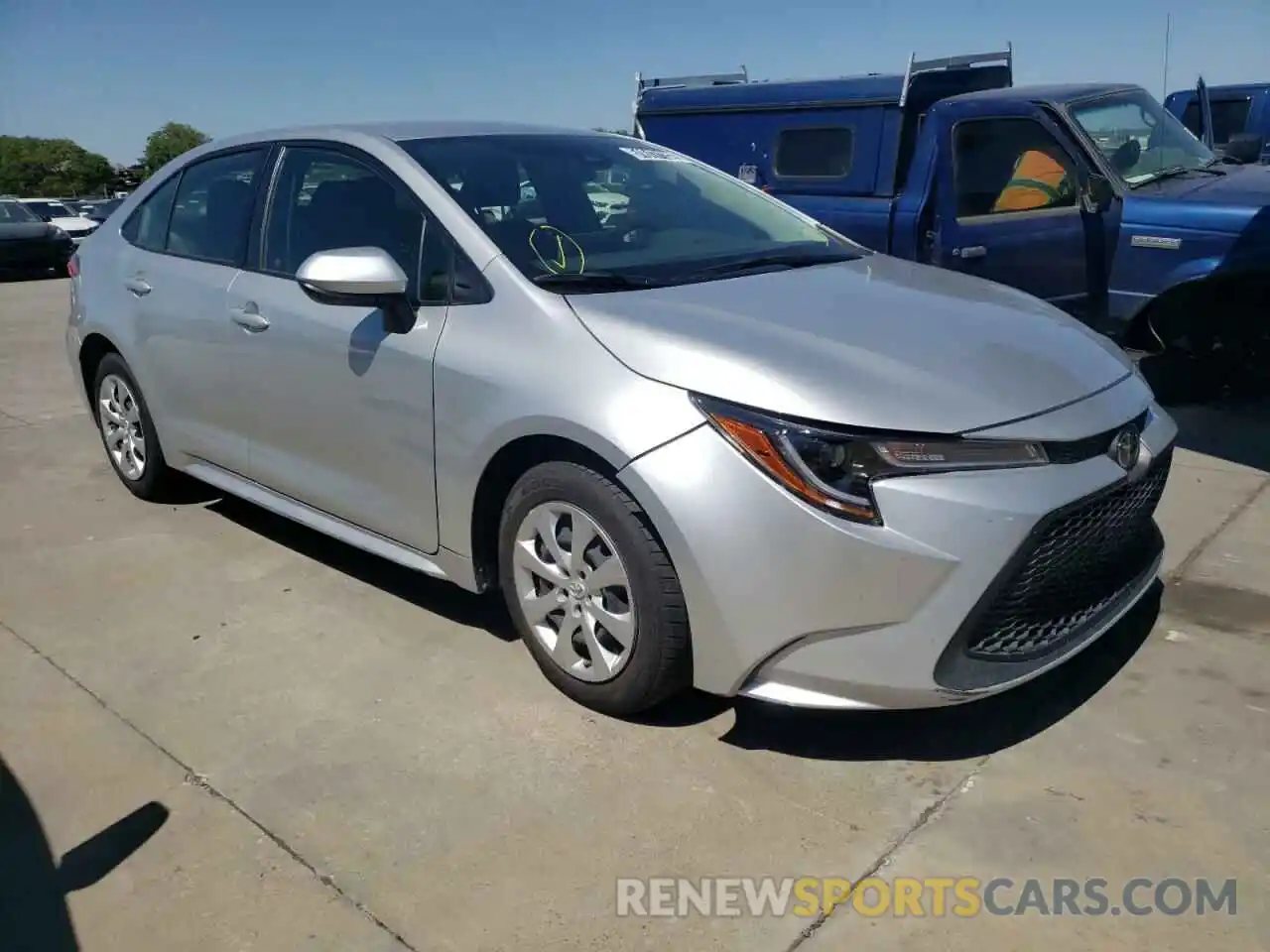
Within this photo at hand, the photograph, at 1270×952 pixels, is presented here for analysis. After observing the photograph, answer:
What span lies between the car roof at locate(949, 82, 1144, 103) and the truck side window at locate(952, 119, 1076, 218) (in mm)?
160

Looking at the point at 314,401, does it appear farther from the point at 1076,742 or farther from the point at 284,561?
the point at 1076,742

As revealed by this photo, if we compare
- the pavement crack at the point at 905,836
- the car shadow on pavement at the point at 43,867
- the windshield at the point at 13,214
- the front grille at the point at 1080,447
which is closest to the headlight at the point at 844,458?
the front grille at the point at 1080,447

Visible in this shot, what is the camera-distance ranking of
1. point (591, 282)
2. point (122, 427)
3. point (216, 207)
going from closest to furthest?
point (591, 282)
point (216, 207)
point (122, 427)

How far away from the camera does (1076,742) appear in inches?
112

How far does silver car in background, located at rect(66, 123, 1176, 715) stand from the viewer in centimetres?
251

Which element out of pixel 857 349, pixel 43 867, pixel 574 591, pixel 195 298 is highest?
pixel 195 298

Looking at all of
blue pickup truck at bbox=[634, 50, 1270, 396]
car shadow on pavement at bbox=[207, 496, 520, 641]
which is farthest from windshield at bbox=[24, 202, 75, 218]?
car shadow on pavement at bbox=[207, 496, 520, 641]

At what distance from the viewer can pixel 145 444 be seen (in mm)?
4758

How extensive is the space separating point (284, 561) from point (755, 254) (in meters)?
2.16

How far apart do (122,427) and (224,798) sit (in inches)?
107

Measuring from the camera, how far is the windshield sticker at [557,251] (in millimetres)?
3205

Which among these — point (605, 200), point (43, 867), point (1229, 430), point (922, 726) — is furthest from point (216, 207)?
point (1229, 430)

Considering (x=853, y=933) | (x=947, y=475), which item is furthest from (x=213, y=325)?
(x=853, y=933)

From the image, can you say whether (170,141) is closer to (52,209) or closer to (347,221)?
(52,209)
